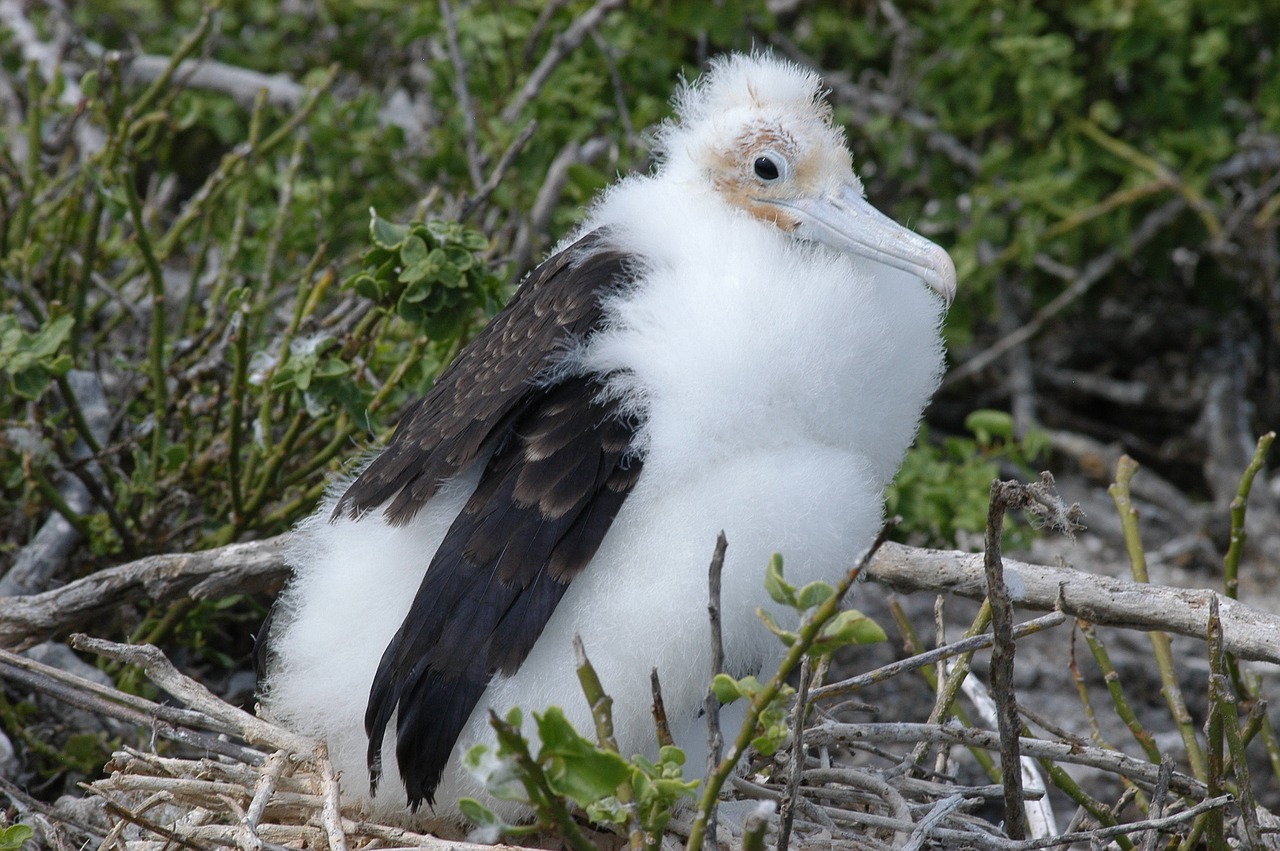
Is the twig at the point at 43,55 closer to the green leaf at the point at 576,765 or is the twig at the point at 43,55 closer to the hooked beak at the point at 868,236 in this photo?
the hooked beak at the point at 868,236

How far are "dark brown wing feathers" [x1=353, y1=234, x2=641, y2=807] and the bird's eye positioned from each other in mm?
358

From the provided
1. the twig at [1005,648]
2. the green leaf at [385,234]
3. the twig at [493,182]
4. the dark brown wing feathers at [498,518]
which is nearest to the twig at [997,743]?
the twig at [1005,648]

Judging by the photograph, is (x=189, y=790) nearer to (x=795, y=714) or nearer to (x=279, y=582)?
(x=279, y=582)

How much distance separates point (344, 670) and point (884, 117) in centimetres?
232

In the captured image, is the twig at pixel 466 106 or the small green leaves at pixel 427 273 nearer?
the small green leaves at pixel 427 273

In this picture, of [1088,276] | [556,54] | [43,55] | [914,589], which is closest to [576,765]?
[914,589]

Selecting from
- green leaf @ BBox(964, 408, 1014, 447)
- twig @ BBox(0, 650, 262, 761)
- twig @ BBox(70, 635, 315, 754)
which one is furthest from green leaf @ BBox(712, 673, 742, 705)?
green leaf @ BBox(964, 408, 1014, 447)

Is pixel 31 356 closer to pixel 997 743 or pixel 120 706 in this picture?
pixel 120 706

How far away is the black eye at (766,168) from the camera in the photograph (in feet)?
6.58

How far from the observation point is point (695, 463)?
5.43 ft

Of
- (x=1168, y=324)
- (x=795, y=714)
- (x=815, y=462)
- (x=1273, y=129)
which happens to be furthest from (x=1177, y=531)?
(x=795, y=714)

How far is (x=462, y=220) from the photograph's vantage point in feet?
8.30

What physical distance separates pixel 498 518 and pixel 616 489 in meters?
0.16

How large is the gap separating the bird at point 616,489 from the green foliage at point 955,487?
80 cm
